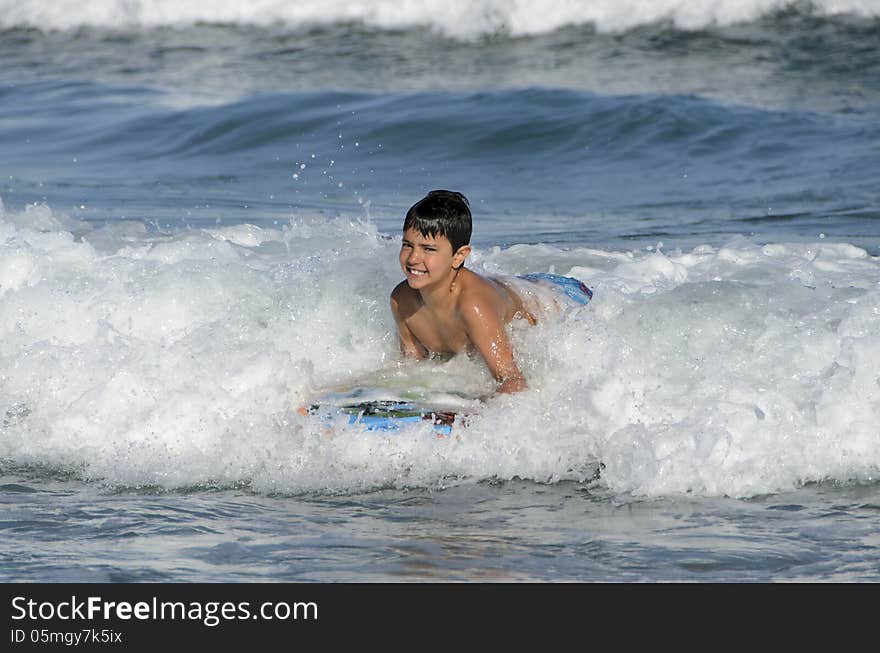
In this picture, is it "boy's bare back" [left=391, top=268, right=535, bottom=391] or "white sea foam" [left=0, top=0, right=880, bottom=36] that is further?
"white sea foam" [left=0, top=0, right=880, bottom=36]

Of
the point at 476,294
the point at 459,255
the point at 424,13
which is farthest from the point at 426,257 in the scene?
the point at 424,13

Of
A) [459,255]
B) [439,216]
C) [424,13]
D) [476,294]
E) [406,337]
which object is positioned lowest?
[406,337]

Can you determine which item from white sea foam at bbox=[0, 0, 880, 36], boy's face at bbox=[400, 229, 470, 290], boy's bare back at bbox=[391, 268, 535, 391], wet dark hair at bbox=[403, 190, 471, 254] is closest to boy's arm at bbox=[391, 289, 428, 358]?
boy's bare back at bbox=[391, 268, 535, 391]

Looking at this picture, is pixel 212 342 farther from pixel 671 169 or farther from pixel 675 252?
pixel 671 169

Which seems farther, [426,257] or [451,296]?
[451,296]

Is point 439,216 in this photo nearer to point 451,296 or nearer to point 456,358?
point 451,296

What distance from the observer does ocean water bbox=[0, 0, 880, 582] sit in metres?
4.48

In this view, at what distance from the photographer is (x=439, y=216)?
552 centimetres

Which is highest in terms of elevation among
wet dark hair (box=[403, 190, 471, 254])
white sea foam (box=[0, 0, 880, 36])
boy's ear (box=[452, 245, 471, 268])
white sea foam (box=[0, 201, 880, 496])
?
white sea foam (box=[0, 0, 880, 36])

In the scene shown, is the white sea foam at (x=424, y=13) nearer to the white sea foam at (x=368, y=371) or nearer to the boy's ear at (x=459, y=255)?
the white sea foam at (x=368, y=371)

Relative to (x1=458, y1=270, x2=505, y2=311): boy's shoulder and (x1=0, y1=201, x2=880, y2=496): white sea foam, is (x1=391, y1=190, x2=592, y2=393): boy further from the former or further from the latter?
(x1=0, y1=201, x2=880, y2=496): white sea foam

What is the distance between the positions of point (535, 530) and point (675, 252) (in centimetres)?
394

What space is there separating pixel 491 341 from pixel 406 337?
0.56m
